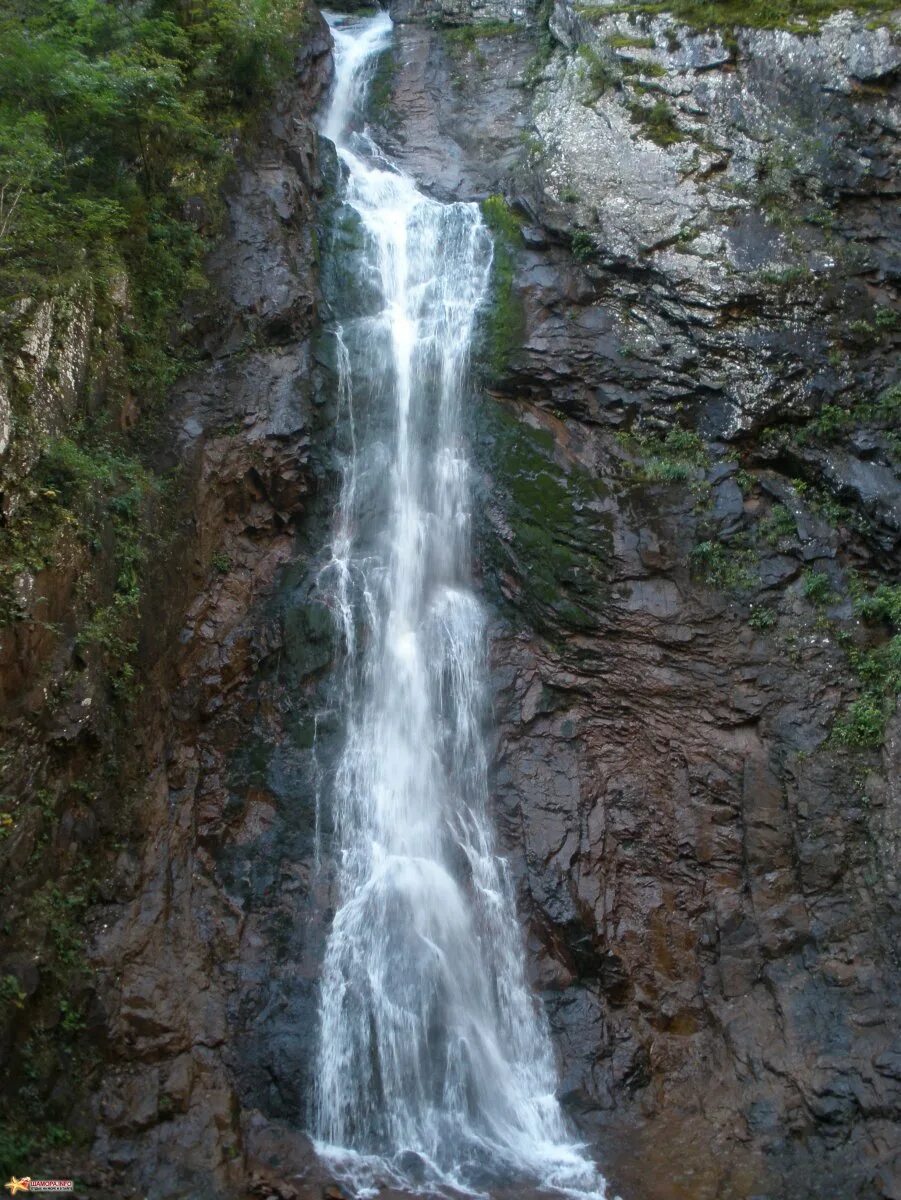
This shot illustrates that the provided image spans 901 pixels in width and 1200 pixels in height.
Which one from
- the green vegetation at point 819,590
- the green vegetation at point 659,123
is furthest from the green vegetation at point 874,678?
the green vegetation at point 659,123

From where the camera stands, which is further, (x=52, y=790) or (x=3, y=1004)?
(x=52, y=790)

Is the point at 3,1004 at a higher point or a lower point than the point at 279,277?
lower

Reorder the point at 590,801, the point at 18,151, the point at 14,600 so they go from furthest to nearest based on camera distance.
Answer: the point at 590,801 → the point at 18,151 → the point at 14,600

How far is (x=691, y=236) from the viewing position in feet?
45.2

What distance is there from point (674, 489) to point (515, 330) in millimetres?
3623

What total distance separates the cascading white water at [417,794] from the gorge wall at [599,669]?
379 mm

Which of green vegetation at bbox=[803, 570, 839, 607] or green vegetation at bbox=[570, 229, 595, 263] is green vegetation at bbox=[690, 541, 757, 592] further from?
green vegetation at bbox=[570, 229, 595, 263]

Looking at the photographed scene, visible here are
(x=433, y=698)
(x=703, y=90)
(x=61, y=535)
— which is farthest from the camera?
(x=703, y=90)

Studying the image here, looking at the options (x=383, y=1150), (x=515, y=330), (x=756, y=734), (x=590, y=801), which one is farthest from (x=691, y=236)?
(x=383, y=1150)

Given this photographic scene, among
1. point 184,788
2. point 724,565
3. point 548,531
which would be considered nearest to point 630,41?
point 548,531

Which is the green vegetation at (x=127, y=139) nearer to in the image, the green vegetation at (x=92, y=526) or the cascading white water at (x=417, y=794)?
the green vegetation at (x=92, y=526)

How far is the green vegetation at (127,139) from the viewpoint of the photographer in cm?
984

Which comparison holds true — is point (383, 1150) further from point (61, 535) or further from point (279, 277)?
point (279, 277)

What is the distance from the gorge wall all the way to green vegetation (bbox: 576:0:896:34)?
0.21 meters
